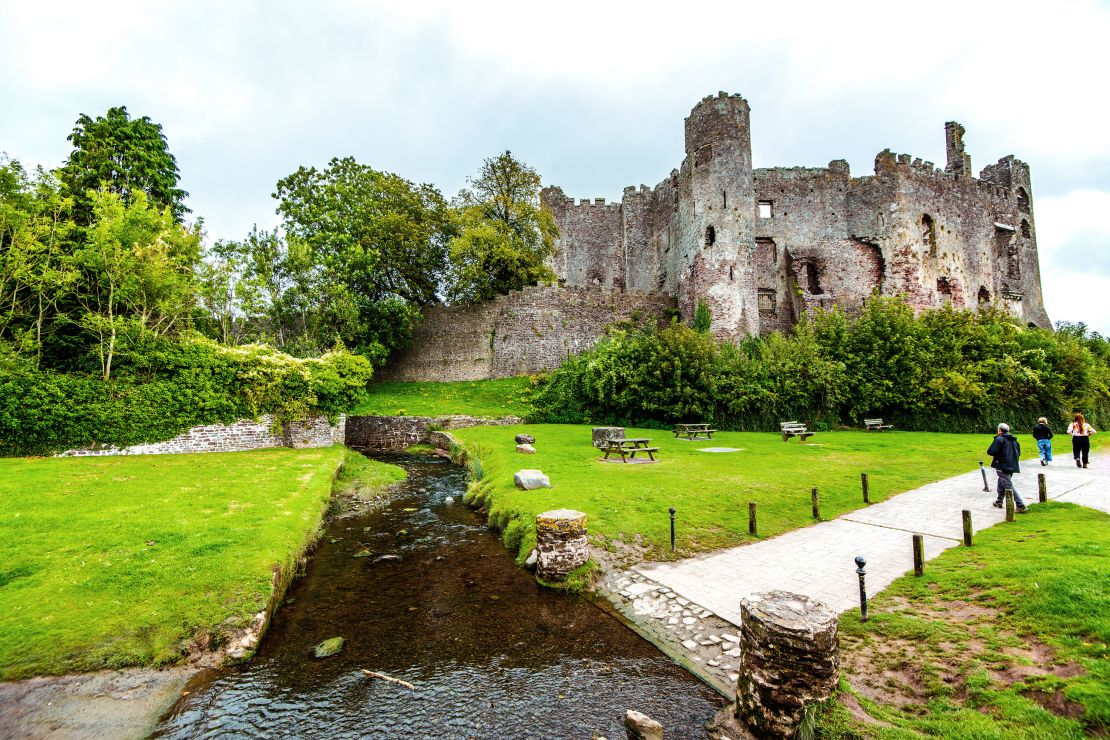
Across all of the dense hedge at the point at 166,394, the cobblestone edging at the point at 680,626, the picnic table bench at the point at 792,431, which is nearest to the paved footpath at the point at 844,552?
the cobblestone edging at the point at 680,626

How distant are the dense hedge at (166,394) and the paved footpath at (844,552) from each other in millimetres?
18095

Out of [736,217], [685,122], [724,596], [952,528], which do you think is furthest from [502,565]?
[685,122]

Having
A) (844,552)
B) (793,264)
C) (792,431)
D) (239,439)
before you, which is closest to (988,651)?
(844,552)

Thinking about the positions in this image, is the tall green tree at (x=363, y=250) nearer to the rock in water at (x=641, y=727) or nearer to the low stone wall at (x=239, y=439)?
the low stone wall at (x=239, y=439)

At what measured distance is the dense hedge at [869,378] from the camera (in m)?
23.4

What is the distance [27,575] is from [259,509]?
11.9 ft

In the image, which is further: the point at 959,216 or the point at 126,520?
the point at 959,216

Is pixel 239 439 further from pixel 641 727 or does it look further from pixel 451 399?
pixel 641 727

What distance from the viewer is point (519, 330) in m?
34.6

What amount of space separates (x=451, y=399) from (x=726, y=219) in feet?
67.2

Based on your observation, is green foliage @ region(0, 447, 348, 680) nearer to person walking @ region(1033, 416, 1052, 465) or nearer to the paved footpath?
the paved footpath

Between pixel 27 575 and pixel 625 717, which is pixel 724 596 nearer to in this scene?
pixel 625 717

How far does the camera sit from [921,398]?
24016 mm

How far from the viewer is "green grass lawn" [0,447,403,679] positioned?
17.5ft
